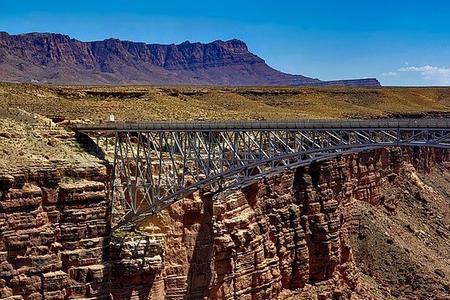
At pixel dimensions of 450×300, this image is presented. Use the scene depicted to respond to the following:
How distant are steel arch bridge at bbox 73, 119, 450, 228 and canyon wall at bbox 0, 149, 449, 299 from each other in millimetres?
1567

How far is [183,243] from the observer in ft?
126

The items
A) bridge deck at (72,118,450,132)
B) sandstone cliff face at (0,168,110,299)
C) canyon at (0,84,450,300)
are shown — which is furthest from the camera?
canyon at (0,84,450,300)

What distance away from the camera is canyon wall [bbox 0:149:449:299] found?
33.1 m

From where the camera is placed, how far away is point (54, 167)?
115 ft

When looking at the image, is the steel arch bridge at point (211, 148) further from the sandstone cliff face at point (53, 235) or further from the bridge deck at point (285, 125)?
the sandstone cliff face at point (53, 235)

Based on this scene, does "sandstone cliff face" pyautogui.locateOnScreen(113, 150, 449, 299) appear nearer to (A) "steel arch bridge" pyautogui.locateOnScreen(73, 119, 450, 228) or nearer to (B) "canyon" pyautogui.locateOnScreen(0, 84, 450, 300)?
(B) "canyon" pyautogui.locateOnScreen(0, 84, 450, 300)

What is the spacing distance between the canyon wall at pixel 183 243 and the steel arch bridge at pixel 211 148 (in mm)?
1567

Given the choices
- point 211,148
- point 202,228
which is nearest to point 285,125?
point 211,148

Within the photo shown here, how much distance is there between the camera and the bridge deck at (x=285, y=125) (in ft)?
102

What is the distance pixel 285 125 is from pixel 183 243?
965 cm

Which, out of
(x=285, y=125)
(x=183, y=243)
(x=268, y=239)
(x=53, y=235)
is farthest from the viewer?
(x=268, y=239)

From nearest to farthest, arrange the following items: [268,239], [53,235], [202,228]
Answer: [53,235] → [202,228] → [268,239]

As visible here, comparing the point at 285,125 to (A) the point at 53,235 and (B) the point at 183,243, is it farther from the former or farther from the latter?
(A) the point at 53,235

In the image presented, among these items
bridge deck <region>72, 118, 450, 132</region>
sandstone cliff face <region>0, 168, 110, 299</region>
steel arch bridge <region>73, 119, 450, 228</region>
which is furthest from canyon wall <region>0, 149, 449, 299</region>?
bridge deck <region>72, 118, 450, 132</region>
